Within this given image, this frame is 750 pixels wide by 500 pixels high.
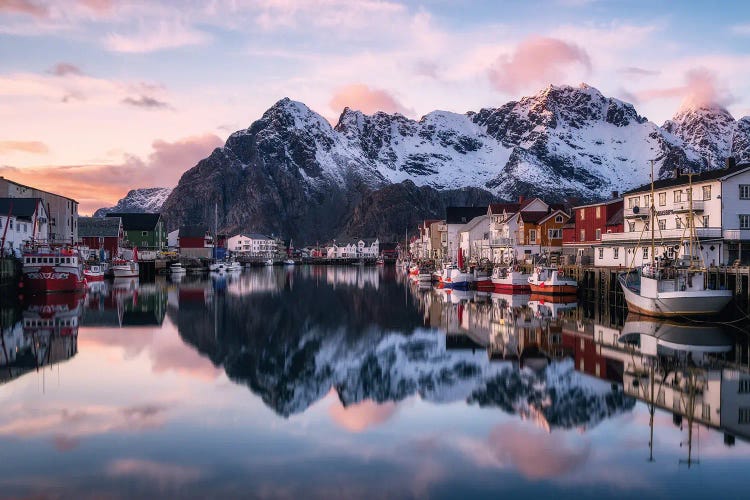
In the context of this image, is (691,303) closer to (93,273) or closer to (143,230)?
(93,273)

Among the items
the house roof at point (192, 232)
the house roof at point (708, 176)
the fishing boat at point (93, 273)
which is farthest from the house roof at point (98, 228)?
the house roof at point (708, 176)

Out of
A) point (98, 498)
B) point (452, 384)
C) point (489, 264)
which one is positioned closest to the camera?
point (98, 498)

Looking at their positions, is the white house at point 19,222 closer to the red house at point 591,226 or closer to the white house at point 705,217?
the red house at point 591,226

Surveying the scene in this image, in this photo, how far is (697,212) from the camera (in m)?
46.2

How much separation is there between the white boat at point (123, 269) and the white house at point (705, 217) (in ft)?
217

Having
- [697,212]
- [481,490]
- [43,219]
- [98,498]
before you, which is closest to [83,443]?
[98,498]

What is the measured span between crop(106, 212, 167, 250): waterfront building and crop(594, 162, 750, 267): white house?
4014 inches

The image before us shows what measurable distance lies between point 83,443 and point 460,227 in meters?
107

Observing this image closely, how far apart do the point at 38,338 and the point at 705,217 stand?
40066mm

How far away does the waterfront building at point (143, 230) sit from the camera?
5217 inches

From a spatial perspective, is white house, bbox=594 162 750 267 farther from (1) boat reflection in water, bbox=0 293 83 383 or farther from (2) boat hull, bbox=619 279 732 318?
(1) boat reflection in water, bbox=0 293 83 383

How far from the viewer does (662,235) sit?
48.7m

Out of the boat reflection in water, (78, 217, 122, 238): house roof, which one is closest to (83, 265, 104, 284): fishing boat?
(78, 217, 122, 238): house roof

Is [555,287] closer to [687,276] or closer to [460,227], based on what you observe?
[687,276]
